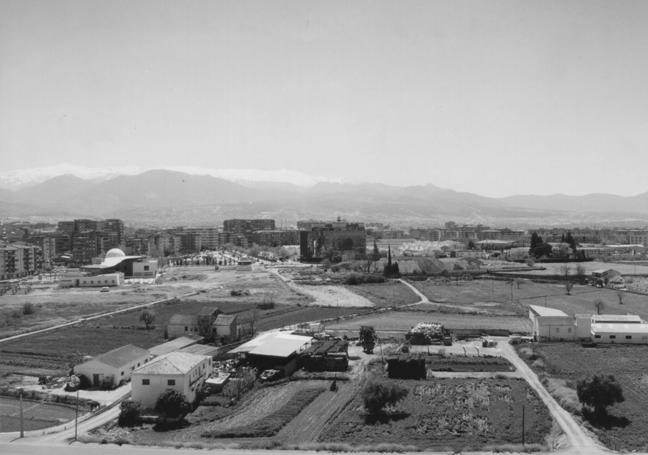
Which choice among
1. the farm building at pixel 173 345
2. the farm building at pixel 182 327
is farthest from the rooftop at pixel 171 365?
the farm building at pixel 182 327

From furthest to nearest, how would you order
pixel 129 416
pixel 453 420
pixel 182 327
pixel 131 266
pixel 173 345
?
pixel 131 266, pixel 182 327, pixel 173 345, pixel 129 416, pixel 453 420

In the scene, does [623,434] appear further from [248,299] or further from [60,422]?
[248,299]

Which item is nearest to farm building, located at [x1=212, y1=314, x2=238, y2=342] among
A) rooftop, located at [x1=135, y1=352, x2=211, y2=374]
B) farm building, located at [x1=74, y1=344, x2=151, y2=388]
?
farm building, located at [x1=74, y1=344, x2=151, y2=388]

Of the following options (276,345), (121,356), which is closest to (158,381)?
(121,356)

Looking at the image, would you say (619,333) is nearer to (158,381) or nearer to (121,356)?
(158,381)

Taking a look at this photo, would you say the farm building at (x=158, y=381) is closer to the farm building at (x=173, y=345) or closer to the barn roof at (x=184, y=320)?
the farm building at (x=173, y=345)

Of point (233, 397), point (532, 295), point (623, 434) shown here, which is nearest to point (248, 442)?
point (233, 397)

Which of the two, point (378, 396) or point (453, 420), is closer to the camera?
point (453, 420)
